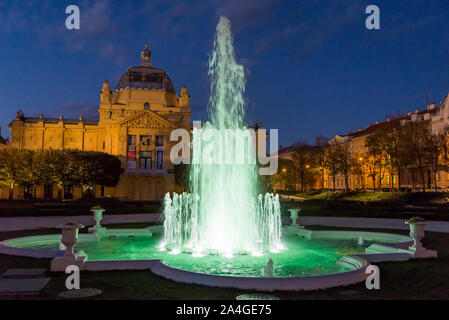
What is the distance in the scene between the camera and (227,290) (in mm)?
9320

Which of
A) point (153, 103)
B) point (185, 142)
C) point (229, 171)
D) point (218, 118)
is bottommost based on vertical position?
point (229, 171)

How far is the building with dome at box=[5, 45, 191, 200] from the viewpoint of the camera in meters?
73.4

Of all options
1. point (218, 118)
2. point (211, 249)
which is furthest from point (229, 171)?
point (211, 249)

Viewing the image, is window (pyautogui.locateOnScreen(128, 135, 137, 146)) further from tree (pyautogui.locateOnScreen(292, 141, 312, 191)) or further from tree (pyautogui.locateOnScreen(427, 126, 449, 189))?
tree (pyautogui.locateOnScreen(427, 126, 449, 189))

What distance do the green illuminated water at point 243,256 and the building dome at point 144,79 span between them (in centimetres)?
6747

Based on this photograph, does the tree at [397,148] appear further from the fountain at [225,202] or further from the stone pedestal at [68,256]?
the stone pedestal at [68,256]

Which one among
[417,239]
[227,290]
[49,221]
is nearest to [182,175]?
[49,221]

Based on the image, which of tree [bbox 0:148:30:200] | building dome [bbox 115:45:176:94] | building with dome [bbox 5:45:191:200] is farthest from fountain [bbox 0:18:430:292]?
building dome [bbox 115:45:176:94]

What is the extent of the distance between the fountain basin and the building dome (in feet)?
218

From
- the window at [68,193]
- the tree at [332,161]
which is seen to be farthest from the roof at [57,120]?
the tree at [332,161]

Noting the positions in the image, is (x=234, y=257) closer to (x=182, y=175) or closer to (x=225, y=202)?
(x=225, y=202)
